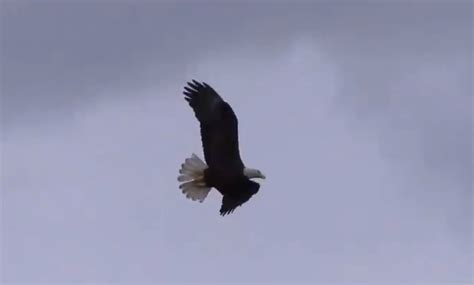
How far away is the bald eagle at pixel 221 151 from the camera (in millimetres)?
161625

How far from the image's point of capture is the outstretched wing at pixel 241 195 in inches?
6368

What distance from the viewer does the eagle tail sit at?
162125 mm

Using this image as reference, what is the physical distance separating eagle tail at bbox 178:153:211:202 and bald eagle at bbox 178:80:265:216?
129 millimetres

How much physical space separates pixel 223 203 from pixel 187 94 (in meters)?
1.60

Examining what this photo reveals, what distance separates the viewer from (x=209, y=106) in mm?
161625

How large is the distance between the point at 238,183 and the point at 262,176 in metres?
0.35

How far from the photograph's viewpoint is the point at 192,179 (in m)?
162

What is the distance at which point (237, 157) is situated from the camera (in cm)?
16175

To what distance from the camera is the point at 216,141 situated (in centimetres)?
16175

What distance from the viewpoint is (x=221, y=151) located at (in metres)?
162

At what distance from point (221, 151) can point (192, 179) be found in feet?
2.22

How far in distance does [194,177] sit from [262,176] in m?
1.02

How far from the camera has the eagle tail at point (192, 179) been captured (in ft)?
532

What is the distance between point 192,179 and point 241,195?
81 centimetres
